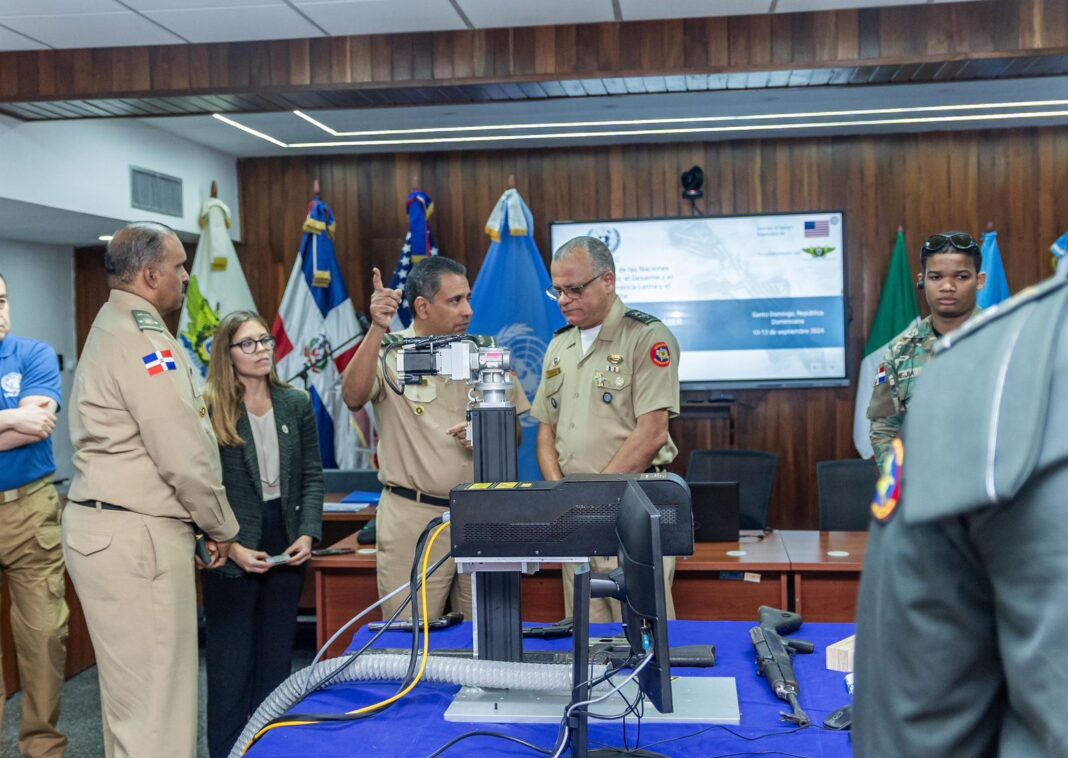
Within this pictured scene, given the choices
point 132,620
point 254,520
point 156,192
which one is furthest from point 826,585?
point 156,192

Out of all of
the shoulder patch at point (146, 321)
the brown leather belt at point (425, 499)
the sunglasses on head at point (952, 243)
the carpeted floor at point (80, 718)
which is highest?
the sunglasses on head at point (952, 243)

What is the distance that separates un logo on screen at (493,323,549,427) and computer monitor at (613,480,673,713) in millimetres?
4168

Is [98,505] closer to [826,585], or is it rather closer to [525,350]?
[826,585]

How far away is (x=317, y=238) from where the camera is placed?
6305 mm

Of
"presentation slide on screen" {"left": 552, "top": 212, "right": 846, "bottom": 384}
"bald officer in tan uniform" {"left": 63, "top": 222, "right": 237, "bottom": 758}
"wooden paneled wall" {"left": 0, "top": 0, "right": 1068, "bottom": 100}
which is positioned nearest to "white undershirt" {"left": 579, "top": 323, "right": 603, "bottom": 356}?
"wooden paneled wall" {"left": 0, "top": 0, "right": 1068, "bottom": 100}

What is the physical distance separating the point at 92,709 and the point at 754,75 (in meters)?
3.60

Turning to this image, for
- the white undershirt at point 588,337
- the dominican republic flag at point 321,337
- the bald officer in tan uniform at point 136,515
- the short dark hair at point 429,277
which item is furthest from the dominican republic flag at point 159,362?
the dominican republic flag at point 321,337

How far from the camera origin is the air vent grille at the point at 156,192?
548cm

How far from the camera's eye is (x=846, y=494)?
4398 mm

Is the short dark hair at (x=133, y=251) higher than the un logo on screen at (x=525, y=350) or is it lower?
higher

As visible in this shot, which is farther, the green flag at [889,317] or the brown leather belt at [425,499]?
the green flag at [889,317]

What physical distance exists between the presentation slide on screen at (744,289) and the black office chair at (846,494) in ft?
6.34

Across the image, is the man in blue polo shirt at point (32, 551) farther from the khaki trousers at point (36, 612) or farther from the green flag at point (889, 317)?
the green flag at point (889, 317)

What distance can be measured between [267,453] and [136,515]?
0.65m
